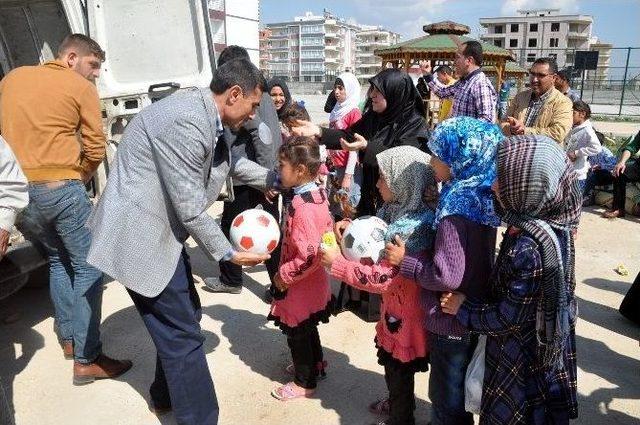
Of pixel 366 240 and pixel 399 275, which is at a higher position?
pixel 366 240

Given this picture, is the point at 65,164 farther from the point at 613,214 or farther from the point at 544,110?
the point at 613,214

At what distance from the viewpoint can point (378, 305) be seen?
12.5 ft

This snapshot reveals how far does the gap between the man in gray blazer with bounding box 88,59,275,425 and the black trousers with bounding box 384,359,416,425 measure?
876mm

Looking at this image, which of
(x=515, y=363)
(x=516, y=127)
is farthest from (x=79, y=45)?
(x=516, y=127)

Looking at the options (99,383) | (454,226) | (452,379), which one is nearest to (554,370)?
(452,379)

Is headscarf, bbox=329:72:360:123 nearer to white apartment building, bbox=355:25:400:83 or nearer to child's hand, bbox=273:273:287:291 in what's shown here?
child's hand, bbox=273:273:287:291

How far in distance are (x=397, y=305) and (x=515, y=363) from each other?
61cm

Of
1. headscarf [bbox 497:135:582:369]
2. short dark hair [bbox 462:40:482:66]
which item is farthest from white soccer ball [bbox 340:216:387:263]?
short dark hair [bbox 462:40:482:66]

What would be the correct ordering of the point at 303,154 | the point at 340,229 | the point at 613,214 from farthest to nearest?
the point at 613,214
the point at 303,154
the point at 340,229

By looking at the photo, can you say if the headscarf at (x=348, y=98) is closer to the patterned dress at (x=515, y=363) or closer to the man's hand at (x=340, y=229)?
the man's hand at (x=340, y=229)


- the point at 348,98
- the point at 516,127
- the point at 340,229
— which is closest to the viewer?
the point at 340,229

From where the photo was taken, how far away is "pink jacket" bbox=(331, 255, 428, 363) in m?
2.23

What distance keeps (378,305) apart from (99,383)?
1995 millimetres

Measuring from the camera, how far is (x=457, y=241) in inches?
73.2
